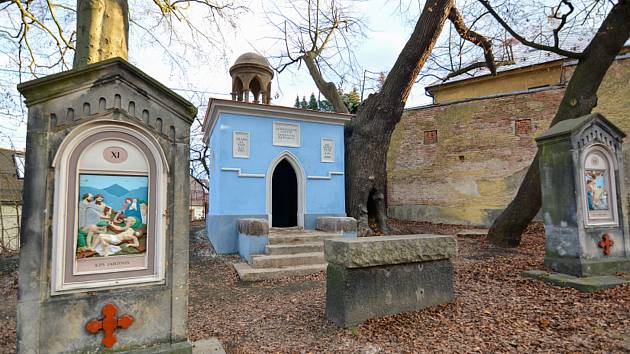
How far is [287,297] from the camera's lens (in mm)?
5379

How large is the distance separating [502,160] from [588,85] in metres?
5.53

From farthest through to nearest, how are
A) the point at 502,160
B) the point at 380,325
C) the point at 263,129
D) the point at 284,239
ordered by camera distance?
the point at 502,160 < the point at 263,129 < the point at 284,239 < the point at 380,325

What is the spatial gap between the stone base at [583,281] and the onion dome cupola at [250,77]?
8.74 m

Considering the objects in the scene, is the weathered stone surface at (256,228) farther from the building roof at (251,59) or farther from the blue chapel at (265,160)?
the building roof at (251,59)

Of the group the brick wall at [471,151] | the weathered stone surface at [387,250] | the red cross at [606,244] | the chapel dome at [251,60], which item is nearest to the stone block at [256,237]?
the weathered stone surface at [387,250]

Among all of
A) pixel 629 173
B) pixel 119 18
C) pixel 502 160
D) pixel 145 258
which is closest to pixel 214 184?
pixel 119 18

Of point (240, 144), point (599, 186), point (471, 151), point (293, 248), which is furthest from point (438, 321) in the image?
point (471, 151)

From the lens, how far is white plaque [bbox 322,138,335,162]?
10.2 metres

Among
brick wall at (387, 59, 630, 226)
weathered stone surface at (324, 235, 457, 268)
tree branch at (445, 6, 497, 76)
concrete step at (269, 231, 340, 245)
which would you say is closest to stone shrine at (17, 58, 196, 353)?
weathered stone surface at (324, 235, 457, 268)

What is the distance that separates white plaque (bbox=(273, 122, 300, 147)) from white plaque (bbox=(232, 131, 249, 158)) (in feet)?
2.71

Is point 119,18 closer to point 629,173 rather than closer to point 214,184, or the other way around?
point 214,184

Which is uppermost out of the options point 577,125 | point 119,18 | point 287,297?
point 119,18

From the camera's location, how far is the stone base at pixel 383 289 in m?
3.83

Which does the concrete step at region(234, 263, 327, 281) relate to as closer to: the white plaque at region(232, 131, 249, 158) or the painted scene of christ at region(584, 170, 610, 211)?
the white plaque at region(232, 131, 249, 158)
